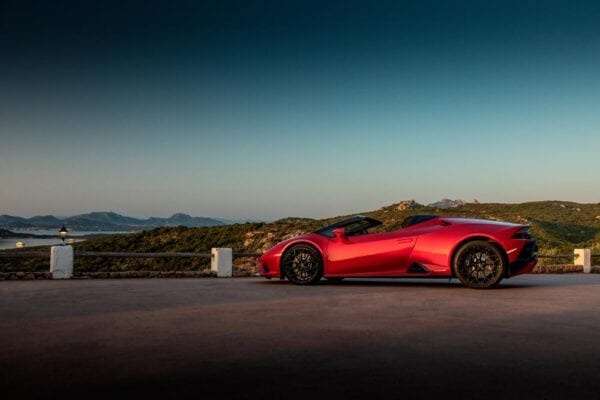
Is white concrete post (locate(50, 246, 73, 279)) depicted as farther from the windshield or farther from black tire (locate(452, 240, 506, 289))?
black tire (locate(452, 240, 506, 289))

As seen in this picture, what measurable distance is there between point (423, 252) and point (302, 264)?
88.2 inches

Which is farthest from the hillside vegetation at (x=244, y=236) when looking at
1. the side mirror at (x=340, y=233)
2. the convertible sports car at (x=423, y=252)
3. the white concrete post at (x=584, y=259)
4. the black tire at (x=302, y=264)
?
the side mirror at (x=340, y=233)

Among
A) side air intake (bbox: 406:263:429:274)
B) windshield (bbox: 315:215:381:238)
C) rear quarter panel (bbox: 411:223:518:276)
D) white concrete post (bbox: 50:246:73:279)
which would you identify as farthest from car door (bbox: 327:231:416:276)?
white concrete post (bbox: 50:246:73:279)

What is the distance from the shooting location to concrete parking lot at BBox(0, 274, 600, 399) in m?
4.09

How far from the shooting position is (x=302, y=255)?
1209 centimetres

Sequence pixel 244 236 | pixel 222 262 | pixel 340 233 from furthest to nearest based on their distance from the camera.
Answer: pixel 244 236
pixel 222 262
pixel 340 233

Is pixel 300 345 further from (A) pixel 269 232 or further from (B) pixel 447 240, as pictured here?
(A) pixel 269 232

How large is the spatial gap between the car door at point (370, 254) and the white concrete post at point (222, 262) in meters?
4.48

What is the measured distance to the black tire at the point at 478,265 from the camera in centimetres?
1088

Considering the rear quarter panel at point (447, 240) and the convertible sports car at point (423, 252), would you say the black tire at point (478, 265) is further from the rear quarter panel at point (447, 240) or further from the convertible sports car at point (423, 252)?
the rear quarter panel at point (447, 240)

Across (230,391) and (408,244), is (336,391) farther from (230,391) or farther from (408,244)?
(408,244)

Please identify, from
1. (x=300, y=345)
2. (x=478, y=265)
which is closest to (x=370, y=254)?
(x=478, y=265)

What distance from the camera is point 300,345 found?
5.54 metres

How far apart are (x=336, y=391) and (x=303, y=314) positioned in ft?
12.2
